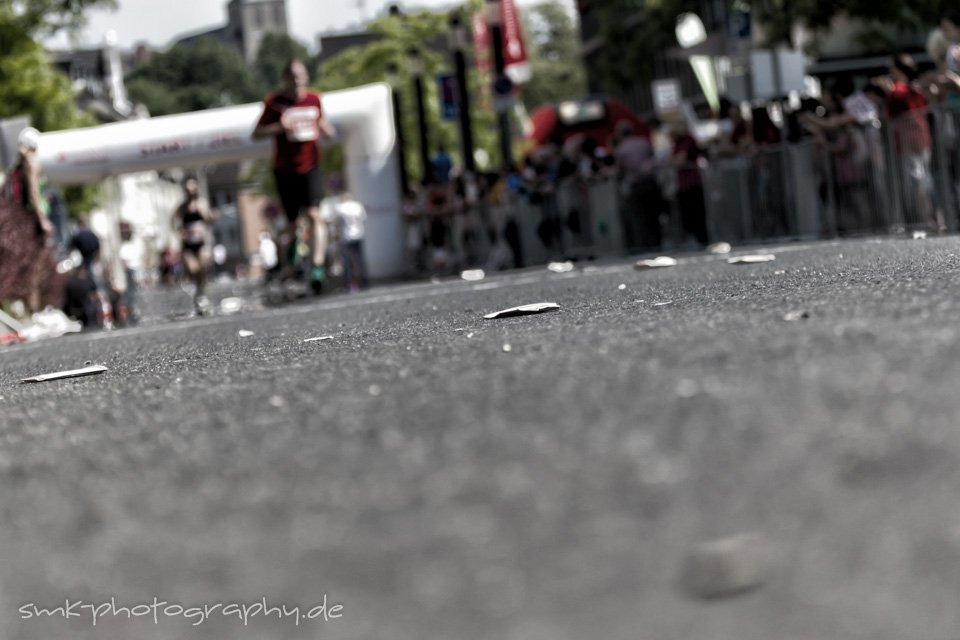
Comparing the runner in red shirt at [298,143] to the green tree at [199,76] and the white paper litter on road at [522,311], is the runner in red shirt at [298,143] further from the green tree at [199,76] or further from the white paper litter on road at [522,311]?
the green tree at [199,76]

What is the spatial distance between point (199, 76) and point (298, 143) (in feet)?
483

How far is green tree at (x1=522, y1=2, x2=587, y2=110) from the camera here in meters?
107

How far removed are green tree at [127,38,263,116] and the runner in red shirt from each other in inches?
5595

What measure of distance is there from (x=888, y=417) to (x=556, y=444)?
0.56m

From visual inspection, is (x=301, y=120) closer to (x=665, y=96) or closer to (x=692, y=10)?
(x=692, y=10)

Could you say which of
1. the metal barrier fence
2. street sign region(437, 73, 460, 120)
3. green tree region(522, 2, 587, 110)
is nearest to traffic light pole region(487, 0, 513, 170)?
the metal barrier fence

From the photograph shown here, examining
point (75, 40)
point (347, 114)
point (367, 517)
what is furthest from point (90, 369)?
point (75, 40)

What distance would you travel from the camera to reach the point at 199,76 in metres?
162

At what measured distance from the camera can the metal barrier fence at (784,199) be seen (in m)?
15.3

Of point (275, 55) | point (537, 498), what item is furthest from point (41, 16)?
point (275, 55)

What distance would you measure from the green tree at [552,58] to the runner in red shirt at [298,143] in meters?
87.5

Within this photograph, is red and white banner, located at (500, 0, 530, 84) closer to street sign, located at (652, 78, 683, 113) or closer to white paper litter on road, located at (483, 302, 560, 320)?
street sign, located at (652, 78, 683, 113)

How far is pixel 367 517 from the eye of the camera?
9.98 ft

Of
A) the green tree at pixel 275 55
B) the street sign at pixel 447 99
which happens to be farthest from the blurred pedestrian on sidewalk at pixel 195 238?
the green tree at pixel 275 55
